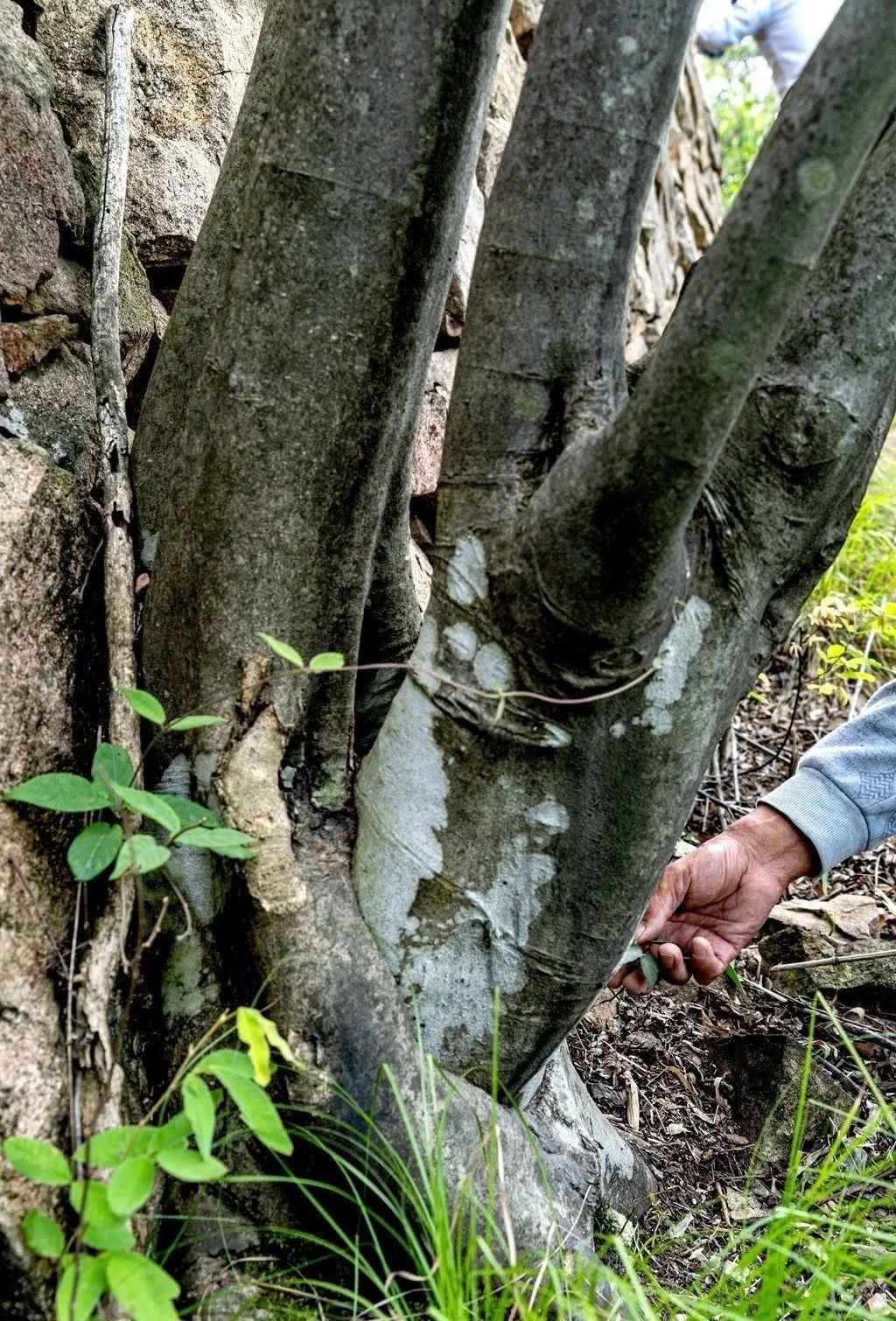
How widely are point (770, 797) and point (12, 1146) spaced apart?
5.81 feet

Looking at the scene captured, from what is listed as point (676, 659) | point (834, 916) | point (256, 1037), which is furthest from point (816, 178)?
point (834, 916)

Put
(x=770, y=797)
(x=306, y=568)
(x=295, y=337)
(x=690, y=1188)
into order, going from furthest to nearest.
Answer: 1. (x=770, y=797)
2. (x=690, y=1188)
3. (x=306, y=568)
4. (x=295, y=337)

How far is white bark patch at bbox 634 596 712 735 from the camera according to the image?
1482 millimetres

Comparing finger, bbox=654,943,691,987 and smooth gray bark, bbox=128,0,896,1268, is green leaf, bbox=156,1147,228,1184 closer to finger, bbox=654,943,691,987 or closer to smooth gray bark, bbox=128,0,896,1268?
smooth gray bark, bbox=128,0,896,1268

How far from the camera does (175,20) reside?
246 cm

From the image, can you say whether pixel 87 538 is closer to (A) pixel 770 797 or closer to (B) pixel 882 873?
(A) pixel 770 797

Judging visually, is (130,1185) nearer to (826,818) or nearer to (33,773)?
(33,773)

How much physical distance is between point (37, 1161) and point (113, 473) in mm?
1139

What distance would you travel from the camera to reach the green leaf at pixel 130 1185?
1066 mm

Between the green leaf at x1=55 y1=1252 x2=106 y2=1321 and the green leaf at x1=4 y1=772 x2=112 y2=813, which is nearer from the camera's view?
the green leaf at x1=55 y1=1252 x2=106 y2=1321

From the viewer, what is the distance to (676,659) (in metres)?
1.49

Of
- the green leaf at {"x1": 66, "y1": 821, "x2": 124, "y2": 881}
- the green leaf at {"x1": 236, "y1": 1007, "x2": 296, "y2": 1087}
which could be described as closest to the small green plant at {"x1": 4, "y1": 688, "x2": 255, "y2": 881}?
the green leaf at {"x1": 66, "y1": 821, "x2": 124, "y2": 881}

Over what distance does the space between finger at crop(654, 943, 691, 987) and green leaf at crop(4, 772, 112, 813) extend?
1.34 meters

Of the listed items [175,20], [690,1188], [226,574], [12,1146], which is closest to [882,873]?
[690,1188]
